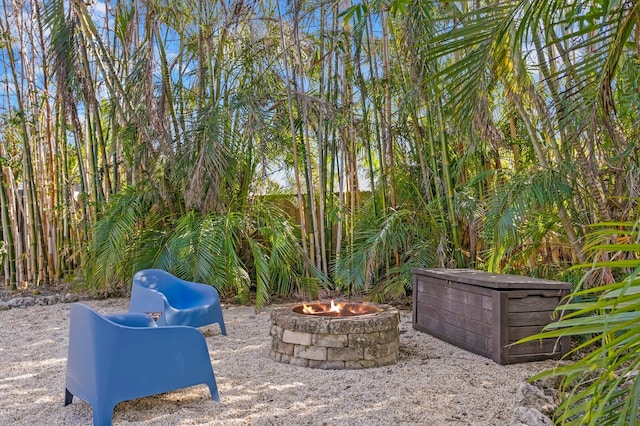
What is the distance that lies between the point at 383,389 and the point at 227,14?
13.8 ft

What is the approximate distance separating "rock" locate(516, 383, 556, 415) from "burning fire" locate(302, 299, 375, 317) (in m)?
1.23

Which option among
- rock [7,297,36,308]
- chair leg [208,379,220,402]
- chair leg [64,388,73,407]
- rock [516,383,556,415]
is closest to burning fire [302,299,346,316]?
chair leg [208,379,220,402]

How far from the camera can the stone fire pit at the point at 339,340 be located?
320 cm

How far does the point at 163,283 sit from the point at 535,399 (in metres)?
2.90

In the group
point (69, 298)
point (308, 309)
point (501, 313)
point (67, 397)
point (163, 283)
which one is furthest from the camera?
point (69, 298)

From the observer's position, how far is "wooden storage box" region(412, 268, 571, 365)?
3217 mm

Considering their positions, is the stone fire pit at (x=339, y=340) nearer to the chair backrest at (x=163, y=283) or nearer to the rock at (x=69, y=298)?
the chair backrest at (x=163, y=283)

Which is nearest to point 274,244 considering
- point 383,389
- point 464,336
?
point 464,336

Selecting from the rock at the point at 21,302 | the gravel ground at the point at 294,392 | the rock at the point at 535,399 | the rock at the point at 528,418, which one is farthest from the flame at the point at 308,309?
the rock at the point at 21,302

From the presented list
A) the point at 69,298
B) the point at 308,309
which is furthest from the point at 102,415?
the point at 69,298

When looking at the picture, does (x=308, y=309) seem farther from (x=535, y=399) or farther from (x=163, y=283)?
(x=535, y=399)

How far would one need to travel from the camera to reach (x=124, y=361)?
93.2 inches

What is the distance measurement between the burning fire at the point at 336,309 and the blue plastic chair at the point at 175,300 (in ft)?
2.64

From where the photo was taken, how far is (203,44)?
5711mm
